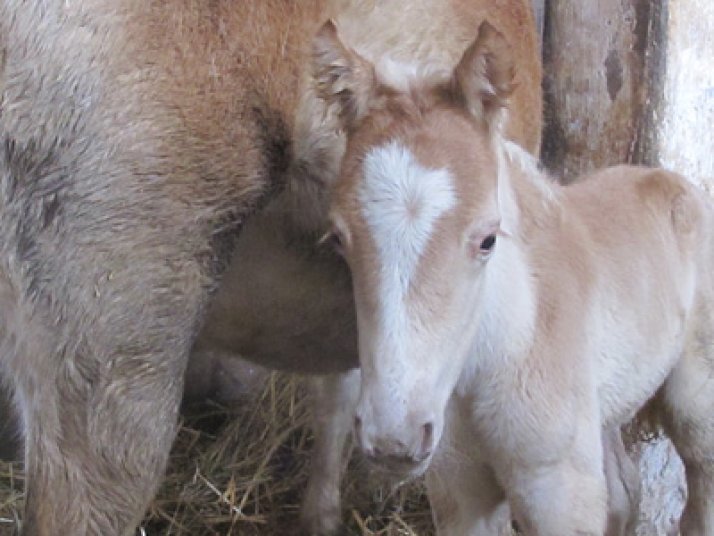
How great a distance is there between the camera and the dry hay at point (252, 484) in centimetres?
441

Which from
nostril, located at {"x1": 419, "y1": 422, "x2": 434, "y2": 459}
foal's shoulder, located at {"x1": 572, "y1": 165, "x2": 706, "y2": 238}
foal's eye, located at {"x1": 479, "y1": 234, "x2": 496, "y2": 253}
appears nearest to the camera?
nostril, located at {"x1": 419, "y1": 422, "x2": 434, "y2": 459}

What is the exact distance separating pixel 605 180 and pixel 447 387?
3.87 feet

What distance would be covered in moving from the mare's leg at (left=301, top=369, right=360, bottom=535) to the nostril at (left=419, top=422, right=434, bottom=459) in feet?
6.12

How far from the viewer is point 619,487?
13.3 ft

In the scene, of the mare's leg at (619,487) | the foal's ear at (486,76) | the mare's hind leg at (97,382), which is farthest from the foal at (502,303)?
the mare's hind leg at (97,382)

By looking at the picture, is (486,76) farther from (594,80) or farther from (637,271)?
(594,80)

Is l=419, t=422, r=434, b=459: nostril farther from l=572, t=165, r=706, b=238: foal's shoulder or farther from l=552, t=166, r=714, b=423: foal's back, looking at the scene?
l=572, t=165, r=706, b=238: foal's shoulder

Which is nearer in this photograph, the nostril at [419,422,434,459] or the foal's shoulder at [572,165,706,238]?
the nostril at [419,422,434,459]

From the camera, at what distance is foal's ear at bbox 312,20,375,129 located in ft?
9.45

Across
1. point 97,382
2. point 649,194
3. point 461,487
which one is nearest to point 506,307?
point 461,487

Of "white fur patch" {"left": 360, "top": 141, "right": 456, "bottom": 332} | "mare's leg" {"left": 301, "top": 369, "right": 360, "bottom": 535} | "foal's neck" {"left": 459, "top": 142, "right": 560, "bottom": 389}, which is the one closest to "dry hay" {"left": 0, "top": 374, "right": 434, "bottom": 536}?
"mare's leg" {"left": 301, "top": 369, "right": 360, "bottom": 535}

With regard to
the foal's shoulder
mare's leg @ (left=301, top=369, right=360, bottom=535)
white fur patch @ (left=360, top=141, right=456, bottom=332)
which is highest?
white fur patch @ (left=360, top=141, right=456, bottom=332)

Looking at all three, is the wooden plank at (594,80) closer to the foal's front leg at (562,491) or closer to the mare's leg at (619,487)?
the mare's leg at (619,487)

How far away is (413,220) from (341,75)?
419mm
